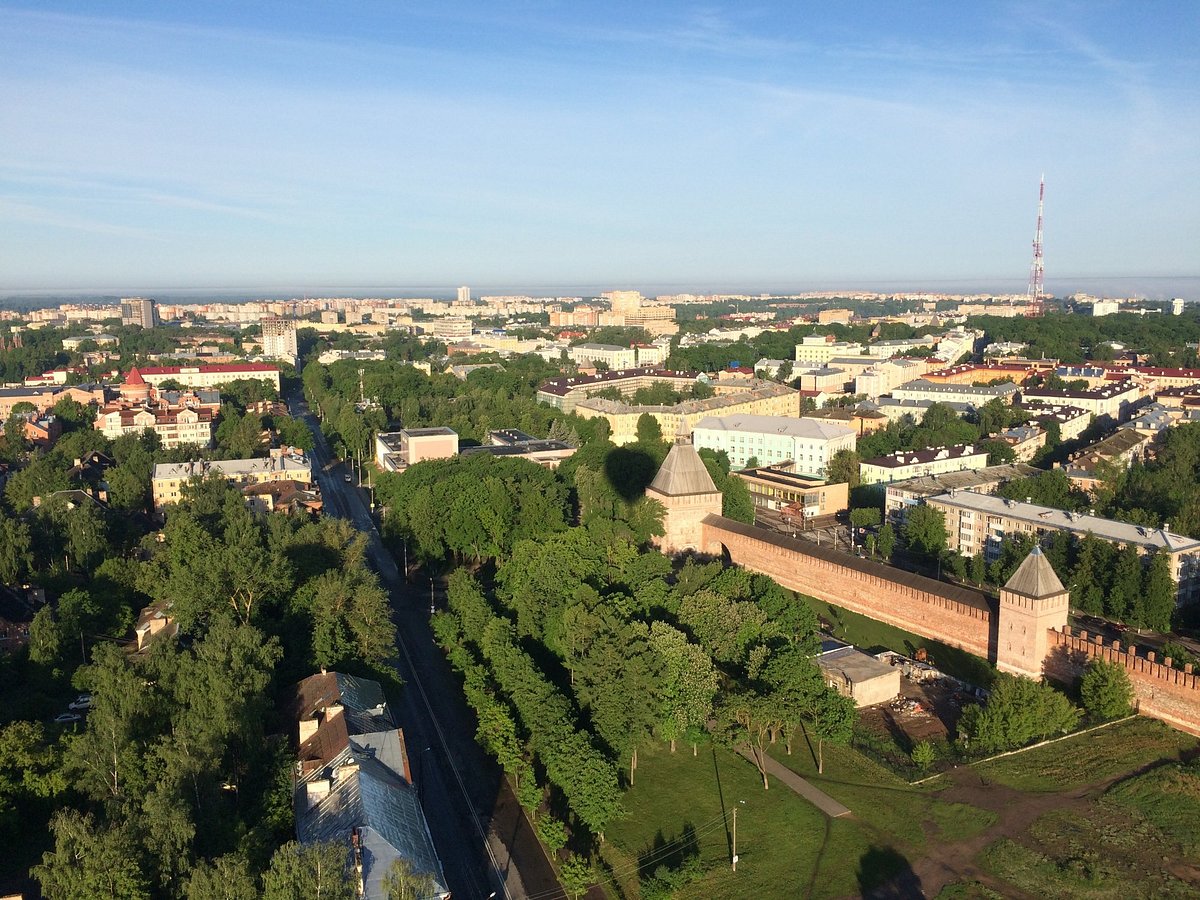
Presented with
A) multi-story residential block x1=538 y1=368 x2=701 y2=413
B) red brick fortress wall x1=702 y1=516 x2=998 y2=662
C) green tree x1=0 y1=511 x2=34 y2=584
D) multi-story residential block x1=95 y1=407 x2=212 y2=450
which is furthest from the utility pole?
multi-story residential block x1=538 y1=368 x2=701 y2=413

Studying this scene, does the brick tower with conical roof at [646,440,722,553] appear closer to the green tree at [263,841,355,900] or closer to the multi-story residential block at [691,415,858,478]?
the multi-story residential block at [691,415,858,478]

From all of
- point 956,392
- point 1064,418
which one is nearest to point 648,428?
point 956,392

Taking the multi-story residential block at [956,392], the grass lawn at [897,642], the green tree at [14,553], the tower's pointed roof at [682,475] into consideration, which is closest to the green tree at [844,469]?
the tower's pointed roof at [682,475]

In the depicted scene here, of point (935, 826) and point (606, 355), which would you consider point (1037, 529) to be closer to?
point (935, 826)

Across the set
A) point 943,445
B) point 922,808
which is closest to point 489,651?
point 922,808

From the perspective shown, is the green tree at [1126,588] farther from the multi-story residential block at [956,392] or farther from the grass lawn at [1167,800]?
the multi-story residential block at [956,392]

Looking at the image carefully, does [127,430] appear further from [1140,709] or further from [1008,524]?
[1140,709]

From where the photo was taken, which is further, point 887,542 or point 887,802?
point 887,542
